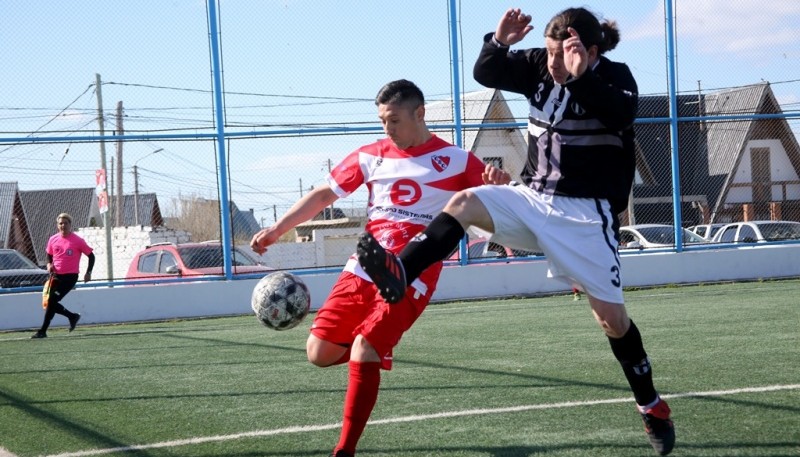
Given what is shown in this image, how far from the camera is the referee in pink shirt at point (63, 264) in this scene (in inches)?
528

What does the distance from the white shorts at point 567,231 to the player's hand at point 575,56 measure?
1.81 ft

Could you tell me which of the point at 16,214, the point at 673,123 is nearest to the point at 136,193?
the point at 16,214

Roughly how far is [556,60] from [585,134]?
1.13 ft

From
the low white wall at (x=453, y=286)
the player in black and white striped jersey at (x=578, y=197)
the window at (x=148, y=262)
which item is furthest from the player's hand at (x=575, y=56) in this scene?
the window at (x=148, y=262)

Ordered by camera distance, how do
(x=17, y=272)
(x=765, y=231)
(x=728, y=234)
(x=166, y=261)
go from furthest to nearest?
1. (x=728, y=234)
2. (x=765, y=231)
3. (x=166, y=261)
4. (x=17, y=272)

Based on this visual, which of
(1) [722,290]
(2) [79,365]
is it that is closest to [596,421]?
(2) [79,365]

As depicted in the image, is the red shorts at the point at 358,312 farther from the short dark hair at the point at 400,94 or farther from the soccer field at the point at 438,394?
the short dark hair at the point at 400,94

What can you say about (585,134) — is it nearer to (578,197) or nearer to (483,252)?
(578,197)

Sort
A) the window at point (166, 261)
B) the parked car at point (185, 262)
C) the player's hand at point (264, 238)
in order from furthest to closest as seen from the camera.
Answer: the window at point (166, 261) → the parked car at point (185, 262) → the player's hand at point (264, 238)

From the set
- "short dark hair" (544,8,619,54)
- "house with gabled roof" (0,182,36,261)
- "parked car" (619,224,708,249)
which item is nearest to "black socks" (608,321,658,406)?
"short dark hair" (544,8,619,54)

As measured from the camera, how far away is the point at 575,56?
395cm

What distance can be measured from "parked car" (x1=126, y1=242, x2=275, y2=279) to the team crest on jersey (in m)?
10.9

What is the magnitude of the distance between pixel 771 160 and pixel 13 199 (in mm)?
15783

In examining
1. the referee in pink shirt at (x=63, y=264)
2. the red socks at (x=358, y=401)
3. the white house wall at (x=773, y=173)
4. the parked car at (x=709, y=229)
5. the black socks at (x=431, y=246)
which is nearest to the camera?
the black socks at (x=431, y=246)
